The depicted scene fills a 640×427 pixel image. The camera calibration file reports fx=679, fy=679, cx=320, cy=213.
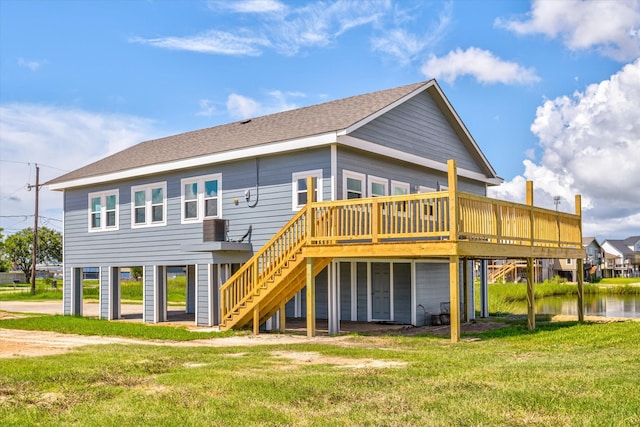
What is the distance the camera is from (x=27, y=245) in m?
72.9

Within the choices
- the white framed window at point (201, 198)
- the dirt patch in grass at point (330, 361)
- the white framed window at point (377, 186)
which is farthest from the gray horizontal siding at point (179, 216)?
the dirt patch in grass at point (330, 361)

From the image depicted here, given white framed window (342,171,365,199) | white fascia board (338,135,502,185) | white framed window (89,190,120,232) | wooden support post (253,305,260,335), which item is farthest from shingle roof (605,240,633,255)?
wooden support post (253,305,260,335)

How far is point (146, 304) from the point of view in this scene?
21.2m

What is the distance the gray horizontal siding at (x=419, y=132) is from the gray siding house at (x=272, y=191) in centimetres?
3

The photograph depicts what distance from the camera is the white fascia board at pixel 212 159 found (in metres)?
16.6

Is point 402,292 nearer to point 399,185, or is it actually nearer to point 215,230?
point 399,185

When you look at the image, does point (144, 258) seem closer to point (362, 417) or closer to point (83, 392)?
point (83, 392)

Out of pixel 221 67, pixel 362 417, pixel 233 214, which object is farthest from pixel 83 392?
pixel 221 67

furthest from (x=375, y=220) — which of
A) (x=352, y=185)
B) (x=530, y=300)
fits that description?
(x=530, y=300)

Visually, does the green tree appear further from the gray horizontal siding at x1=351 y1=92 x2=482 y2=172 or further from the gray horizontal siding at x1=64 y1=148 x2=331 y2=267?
the gray horizontal siding at x1=351 y1=92 x2=482 y2=172

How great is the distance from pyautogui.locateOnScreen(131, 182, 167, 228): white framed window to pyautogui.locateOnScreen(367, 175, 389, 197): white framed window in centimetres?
674

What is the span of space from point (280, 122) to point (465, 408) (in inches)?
562

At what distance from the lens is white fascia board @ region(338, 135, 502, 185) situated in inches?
658

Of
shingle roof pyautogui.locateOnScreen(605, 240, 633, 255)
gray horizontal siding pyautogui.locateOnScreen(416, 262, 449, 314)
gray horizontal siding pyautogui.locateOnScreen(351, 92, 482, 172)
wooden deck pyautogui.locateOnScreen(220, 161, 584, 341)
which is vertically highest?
gray horizontal siding pyautogui.locateOnScreen(351, 92, 482, 172)
